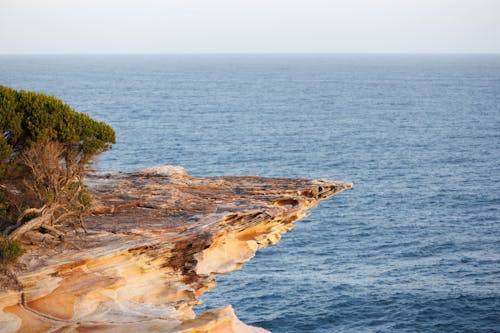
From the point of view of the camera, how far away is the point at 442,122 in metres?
184

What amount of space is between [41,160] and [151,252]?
24.4 ft

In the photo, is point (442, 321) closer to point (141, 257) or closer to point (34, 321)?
point (141, 257)

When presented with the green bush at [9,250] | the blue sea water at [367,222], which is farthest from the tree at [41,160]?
the blue sea water at [367,222]

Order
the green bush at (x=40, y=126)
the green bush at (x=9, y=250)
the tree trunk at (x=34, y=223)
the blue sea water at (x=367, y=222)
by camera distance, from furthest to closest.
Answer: the blue sea water at (x=367, y=222)
the green bush at (x=40, y=126)
the tree trunk at (x=34, y=223)
the green bush at (x=9, y=250)

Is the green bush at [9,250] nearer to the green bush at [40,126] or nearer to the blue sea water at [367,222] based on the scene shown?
the green bush at [40,126]

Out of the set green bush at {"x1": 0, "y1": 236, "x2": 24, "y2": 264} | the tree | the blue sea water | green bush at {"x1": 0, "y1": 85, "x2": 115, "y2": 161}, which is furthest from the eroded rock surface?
the blue sea water

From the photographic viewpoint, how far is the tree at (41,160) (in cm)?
3675

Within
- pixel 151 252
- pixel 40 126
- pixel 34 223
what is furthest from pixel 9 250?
pixel 40 126

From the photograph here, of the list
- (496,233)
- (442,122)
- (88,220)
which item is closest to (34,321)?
(88,220)

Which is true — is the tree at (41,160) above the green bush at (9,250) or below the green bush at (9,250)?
above

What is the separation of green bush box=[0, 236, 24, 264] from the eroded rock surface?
2.81 ft

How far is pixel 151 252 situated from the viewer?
37.1m

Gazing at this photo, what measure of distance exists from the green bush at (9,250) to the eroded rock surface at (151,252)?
0.86 metres

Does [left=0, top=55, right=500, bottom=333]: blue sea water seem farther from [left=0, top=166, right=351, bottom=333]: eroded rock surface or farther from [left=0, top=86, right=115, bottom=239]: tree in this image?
[left=0, top=86, right=115, bottom=239]: tree
